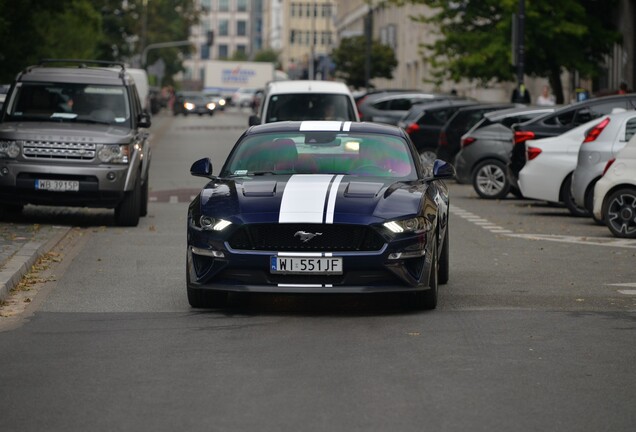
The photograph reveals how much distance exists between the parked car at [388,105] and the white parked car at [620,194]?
875 inches

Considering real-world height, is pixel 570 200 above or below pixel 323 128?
below

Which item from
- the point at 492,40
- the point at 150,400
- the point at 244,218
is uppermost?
the point at 492,40

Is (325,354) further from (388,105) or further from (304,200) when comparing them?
(388,105)

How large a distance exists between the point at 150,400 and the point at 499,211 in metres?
16.1

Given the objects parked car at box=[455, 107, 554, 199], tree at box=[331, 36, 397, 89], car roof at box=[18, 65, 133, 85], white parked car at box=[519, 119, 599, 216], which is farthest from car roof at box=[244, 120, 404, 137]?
tree at box=[331, 36, 397, 89]

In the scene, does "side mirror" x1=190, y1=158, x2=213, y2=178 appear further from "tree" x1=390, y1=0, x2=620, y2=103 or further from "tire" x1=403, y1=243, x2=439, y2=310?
"tree" x1=390, y1=0, x2=620, y2=103

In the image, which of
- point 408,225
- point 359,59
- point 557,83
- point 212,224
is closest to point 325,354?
point 408,225

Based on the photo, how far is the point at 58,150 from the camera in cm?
1938

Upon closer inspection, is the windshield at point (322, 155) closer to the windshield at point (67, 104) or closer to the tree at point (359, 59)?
the windshield at point (67, 104)

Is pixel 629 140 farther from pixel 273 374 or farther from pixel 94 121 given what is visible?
pixel 273 374

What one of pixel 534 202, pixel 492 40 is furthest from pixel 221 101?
pixel 534 202

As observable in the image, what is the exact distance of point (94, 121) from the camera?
20.4 meters

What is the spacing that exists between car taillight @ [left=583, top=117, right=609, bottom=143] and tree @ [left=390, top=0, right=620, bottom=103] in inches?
850

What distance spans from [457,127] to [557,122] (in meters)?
5.96
